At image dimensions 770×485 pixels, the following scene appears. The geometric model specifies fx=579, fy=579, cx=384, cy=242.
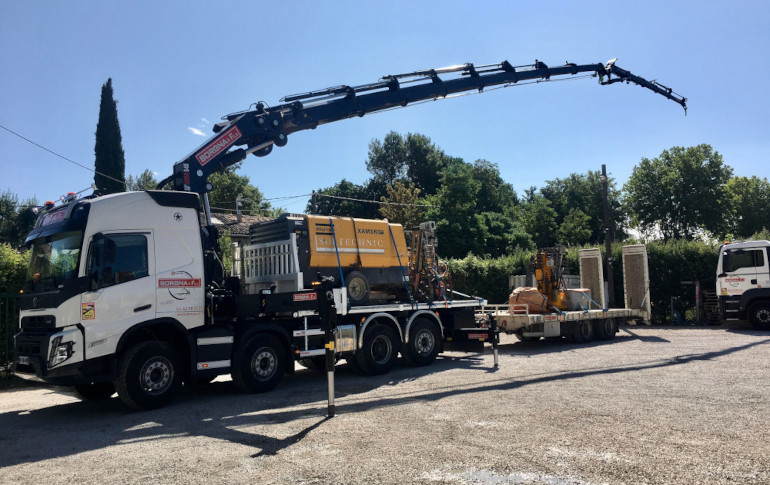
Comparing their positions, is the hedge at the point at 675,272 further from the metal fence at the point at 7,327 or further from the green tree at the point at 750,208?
the green tree at the point at 750,208

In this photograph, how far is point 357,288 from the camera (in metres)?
12.5

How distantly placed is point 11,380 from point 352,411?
9.21 m

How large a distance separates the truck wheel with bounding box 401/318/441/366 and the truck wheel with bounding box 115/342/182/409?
17.3ft

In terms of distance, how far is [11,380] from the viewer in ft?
43.2

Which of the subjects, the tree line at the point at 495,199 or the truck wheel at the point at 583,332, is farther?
the tree line at the point at 495,199

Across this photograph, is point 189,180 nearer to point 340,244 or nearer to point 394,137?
point 340,244

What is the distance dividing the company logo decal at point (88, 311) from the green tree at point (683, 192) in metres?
48.7

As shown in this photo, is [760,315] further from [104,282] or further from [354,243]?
[104,282]

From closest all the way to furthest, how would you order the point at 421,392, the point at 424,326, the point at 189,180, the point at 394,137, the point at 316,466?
1. the point at 316,466
2. the point at 421,392
3. the point at 189,180
4. the point at 424,326
5. the point at 394,137

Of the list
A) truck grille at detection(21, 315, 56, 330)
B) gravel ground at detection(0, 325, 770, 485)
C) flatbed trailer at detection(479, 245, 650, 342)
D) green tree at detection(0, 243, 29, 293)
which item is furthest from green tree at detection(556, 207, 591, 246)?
truck grille at detection(21, 315, 56, 330)

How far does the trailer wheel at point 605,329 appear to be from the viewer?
18.8 m

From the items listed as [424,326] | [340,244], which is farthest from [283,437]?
[424,326]

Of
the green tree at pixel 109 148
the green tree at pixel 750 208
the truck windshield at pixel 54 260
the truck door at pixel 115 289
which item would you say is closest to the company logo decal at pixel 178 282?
the truck door at pixel 115 289

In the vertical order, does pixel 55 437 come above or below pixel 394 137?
below
